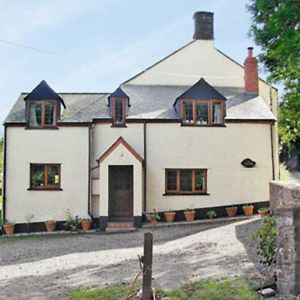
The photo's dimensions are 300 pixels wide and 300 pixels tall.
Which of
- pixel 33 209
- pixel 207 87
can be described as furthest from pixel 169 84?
pixel 33 209

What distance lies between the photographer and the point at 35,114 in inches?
733

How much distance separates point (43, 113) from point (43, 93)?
1032mm

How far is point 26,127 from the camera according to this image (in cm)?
1830

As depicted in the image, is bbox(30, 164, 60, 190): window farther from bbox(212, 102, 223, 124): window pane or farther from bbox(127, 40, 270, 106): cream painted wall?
bbox(212, 102, 223, 124): window pane

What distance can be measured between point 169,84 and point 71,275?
15.2 meters

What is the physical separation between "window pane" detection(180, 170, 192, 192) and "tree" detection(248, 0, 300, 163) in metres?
5.04

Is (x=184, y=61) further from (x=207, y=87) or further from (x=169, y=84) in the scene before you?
(x=207, y=87)

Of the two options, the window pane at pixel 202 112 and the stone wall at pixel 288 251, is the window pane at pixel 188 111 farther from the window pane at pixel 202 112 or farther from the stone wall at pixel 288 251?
the stone wall at pixel 288 251

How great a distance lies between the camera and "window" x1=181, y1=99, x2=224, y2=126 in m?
18.9

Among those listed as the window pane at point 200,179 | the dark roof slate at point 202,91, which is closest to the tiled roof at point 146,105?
the dark roof slate at point 202,91

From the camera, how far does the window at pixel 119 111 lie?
18719 mm

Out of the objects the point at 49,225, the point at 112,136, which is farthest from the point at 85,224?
the point at 112,136

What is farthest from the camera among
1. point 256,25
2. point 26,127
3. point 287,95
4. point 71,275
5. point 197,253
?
point 26,127

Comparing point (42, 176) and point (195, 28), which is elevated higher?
point (195, 28)
